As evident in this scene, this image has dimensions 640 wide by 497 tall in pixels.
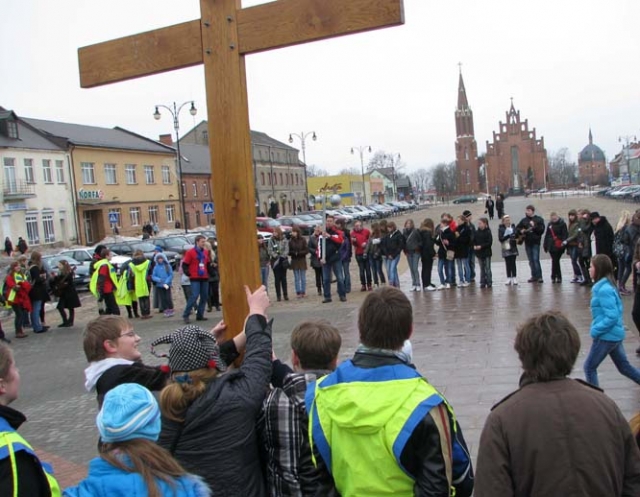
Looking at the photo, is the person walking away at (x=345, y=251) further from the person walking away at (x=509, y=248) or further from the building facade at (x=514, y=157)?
the building facade at (x=514, y=157)

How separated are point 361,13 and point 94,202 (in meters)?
50.8

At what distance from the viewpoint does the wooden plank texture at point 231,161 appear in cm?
351

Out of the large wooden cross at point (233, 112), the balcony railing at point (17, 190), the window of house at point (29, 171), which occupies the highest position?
the window of house at point (29, 171)

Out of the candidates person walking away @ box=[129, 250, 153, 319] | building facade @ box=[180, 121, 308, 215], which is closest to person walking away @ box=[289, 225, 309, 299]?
person walking away @ box=[129, 250, 153, 319]

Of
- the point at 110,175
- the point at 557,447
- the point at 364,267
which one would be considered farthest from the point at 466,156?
the point at 557,447

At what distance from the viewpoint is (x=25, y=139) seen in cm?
4588

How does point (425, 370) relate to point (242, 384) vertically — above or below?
below

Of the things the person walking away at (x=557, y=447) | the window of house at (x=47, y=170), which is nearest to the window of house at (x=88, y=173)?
the window of house at (x=47, y=170)

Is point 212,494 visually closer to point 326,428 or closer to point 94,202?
point 326,428

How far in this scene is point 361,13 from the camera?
3.24 meters

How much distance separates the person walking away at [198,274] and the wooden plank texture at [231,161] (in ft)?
35.8

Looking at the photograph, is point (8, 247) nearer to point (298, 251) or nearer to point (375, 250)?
point (298, 251)

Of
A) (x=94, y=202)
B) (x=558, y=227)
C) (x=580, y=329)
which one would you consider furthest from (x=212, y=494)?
(x=94, y=202)

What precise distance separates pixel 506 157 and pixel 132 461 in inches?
5283
